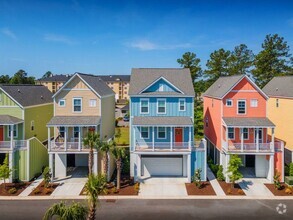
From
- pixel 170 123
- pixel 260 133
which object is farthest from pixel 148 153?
pixel 260 133

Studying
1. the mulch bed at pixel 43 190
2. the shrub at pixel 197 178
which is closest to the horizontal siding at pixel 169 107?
the shrub at pixel 197 178

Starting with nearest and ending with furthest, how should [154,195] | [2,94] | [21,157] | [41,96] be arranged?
[154,195], [21,157], [2,94], [41,96]

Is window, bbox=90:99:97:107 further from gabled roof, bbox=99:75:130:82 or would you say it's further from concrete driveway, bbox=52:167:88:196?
gabled roof, bbox=99:75:130:82

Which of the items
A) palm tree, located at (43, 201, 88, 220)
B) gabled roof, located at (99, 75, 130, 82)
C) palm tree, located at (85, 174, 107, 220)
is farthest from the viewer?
gabled roof, located at (99, 75, 130, 82)

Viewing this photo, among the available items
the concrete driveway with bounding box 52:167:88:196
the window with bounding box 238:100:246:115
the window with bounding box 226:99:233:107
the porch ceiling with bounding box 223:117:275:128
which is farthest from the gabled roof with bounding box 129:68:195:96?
the concrete driveway with bounding box 52:167:88:196

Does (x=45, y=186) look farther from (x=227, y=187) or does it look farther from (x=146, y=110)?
(x=227, y=187)

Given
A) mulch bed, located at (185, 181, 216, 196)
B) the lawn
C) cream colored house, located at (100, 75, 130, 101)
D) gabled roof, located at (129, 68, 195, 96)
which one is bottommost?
mulch bed, located at (185, 181, 216, 196)

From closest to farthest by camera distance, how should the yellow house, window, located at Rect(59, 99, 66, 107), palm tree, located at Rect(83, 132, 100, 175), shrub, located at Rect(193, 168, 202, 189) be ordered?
1. palm tree, located at Rect(83, 132, 100, 175)
2. shrub, located at Rect(193, 168, 202, 189)
3. window, located at Rect(59, 99, 66, 107)
4. the yellow house
